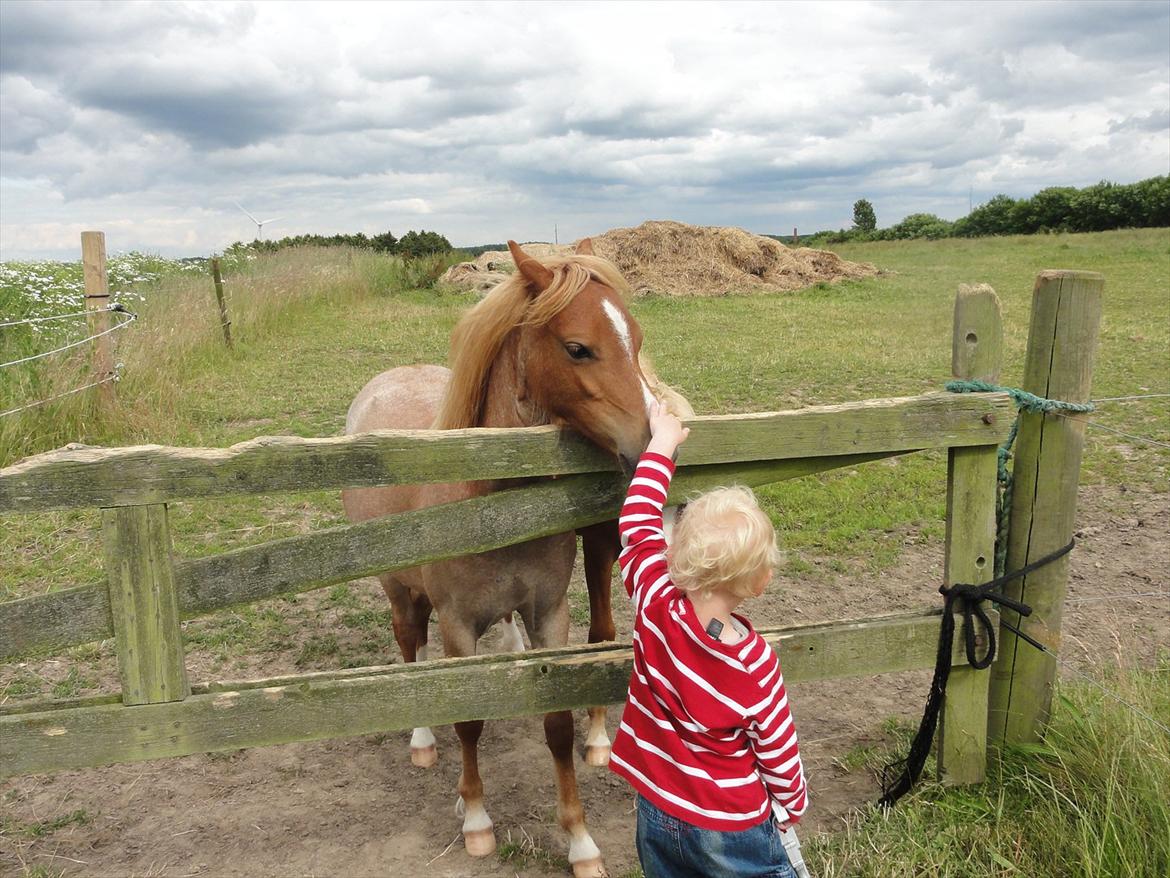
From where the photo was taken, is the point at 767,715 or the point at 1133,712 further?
the point at 1133,712

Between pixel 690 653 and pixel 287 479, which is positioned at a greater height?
pixel 287 479

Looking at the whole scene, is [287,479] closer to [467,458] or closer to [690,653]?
[467,458]

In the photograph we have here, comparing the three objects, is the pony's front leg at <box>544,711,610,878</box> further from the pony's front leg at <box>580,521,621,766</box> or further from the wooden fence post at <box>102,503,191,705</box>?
the wooden fence post at <box>102,503,191,705</box>

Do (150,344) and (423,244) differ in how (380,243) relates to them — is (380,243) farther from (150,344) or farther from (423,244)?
(150,344)

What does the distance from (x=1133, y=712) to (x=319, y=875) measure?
2879 mm

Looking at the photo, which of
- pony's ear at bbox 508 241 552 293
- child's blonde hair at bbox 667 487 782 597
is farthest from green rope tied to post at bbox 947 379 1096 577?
pony's ear at bbox 508 241 552 293

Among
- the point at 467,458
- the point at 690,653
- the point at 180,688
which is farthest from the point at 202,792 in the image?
the point at 690,653

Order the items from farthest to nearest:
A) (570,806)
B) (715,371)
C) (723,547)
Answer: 1. (715,371)
2. (570,806)
3. (723,547)

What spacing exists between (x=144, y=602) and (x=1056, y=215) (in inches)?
1785

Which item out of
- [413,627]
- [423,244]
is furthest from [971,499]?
[423,244]

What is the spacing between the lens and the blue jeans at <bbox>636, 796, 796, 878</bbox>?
202cm

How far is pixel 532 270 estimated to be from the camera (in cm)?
255

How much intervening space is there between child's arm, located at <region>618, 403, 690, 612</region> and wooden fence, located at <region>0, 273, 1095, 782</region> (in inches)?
10.0

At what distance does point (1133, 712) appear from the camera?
2.78 m
